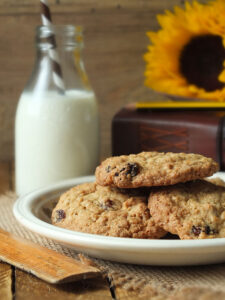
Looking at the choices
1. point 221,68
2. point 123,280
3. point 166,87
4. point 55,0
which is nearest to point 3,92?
point 55,0

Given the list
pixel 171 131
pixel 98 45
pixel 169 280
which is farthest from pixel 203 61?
pixel 169 280

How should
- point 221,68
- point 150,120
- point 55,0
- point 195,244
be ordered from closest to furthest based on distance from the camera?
point 195,244, point 150,120, point 221,68, point 55,0

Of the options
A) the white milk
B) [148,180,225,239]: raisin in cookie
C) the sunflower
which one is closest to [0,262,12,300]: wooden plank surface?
[148,180,225,239]: raisin in cookie

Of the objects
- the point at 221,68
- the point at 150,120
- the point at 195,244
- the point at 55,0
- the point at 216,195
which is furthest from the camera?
the point at 55,0

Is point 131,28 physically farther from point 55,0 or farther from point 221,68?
point 221,68

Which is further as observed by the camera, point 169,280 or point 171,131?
point 171,131

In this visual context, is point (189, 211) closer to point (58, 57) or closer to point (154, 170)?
point (154, 170)

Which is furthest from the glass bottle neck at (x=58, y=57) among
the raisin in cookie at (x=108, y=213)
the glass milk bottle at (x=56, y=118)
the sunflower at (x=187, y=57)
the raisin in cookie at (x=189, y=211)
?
the raisin in cookie at (x=189, y=211)
